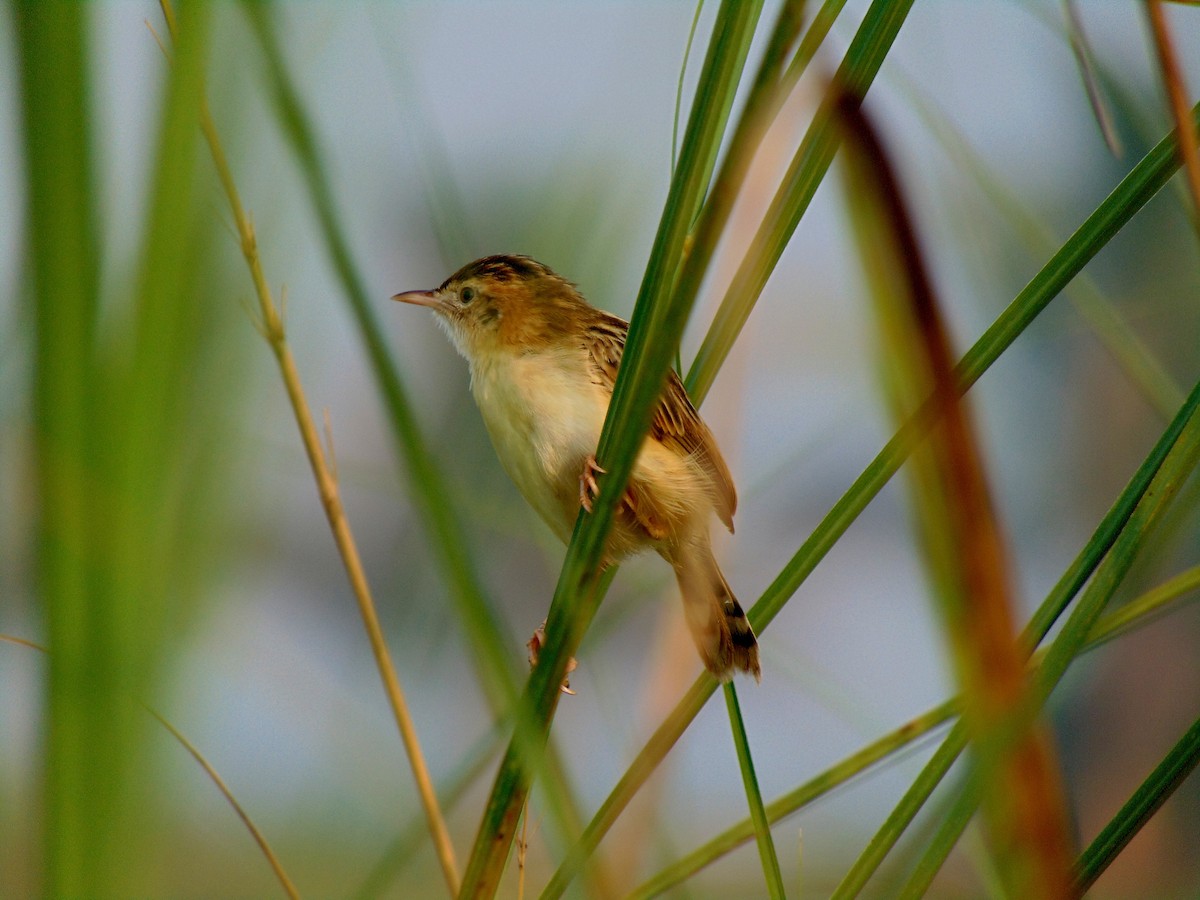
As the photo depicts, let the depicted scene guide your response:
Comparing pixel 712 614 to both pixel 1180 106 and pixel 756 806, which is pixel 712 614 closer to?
pixel 756 806

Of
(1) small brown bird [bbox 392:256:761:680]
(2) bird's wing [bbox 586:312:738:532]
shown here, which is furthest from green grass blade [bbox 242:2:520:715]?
(2) bird's wing [bbox 586:312:738:532]

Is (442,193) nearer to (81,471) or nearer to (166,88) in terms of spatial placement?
(166,88)

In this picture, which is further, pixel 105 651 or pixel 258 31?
pixel 258 31

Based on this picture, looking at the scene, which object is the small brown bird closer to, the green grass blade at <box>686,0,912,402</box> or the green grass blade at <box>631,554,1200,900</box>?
the green grass blade at <box>631,554,1200,900</box>

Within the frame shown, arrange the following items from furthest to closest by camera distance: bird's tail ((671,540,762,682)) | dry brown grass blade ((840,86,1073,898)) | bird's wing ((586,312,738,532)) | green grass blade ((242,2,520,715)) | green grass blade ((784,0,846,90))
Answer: bird's wing ((586,312,738,532)), bird's tail ((671,540,762,682)), green grass blade ((784,0,846,90)), green grass blade ((242,2,520,715)), dry brown grass blade ((840,86,1073,898))

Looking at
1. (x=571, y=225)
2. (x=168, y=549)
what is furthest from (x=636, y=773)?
(x=571, y=225)

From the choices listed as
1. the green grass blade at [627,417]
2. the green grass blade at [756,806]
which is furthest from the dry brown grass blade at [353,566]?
the green grass blade at [756,806]

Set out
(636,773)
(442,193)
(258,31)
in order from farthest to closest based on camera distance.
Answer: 1. (442,193)
2. (636,773)
3. (258,31)
